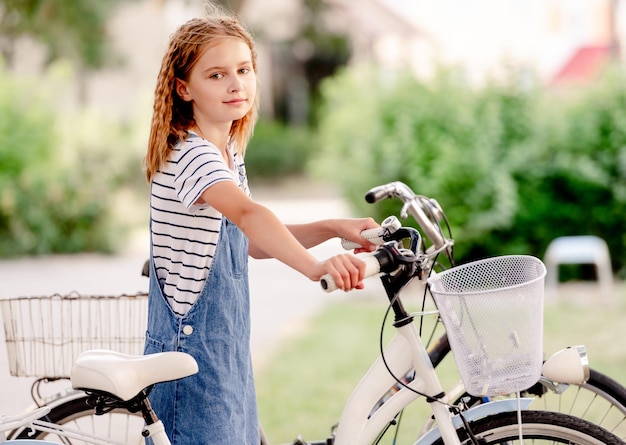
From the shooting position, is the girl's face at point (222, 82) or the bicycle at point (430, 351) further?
the bicycle at point (430, 351)

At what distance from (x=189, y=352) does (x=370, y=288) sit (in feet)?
21.2

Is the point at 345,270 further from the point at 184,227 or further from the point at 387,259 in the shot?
the point at 184,227

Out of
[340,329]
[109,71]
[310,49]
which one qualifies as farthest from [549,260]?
[310,49]

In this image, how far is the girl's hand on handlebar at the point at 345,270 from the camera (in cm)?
198

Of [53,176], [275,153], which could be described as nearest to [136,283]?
[53,176]

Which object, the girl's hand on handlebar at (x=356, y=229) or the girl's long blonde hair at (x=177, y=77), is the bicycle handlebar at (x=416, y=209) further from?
the girl's long blonde hair at (x=177, y=77)

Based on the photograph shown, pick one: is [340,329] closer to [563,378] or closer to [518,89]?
[518,89]

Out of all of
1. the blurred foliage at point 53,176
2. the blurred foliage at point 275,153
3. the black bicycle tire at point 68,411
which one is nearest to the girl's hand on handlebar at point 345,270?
the black bicycle tire at point 68,411

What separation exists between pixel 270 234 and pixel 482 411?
2.35 ft

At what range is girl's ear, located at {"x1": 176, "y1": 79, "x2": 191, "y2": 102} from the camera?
2375 mm

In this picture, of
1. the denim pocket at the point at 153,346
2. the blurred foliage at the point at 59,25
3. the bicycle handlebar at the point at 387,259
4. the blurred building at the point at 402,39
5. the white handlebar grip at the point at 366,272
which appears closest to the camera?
the white handlebar grip at the point at 366,272

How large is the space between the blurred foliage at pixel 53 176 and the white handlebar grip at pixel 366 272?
868 centimetres

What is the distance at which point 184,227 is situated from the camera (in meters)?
2.30

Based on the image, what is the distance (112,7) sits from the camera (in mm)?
11781
